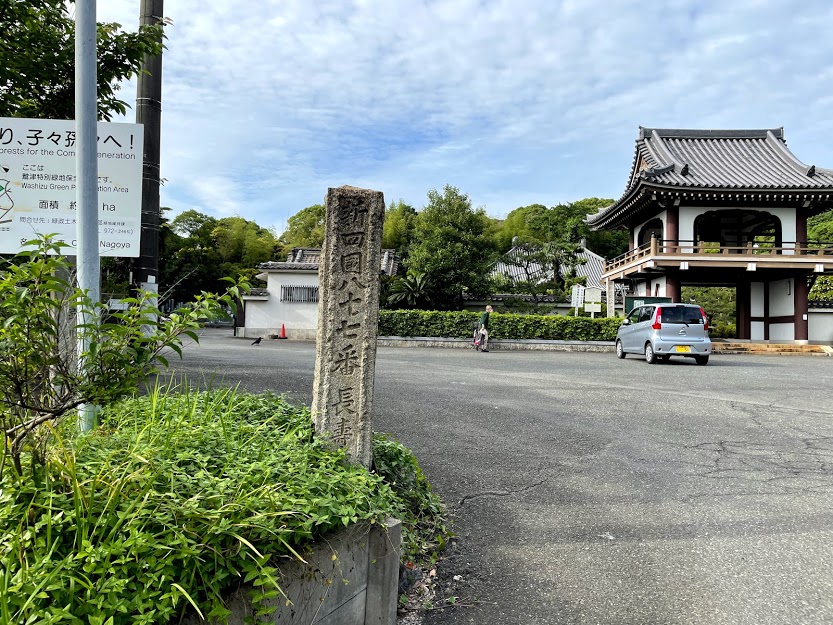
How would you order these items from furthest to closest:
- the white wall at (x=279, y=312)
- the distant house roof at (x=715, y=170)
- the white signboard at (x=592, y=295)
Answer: the white wall at (x=279, y=312)
the white signboard at (x=592, y=295)
the distant house roof at (x=715, y=170)

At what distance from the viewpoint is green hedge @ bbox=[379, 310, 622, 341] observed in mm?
19703

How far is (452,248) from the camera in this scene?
22562 mm

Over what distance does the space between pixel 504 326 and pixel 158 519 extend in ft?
60.5

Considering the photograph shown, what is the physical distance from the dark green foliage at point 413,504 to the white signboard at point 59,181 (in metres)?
2.12

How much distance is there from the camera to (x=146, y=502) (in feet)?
6.03

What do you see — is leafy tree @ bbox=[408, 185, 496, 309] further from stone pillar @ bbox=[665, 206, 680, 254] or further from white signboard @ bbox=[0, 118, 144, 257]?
white signboard @ bbox=[0, 118, 144, 257]

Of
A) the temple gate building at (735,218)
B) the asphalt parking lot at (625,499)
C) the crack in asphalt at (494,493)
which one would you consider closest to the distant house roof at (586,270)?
the temple gate building at (735,218)

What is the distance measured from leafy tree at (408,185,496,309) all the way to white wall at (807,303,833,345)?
1294 centimetres

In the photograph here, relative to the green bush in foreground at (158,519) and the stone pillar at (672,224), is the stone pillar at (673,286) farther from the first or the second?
the green bush in foreground at (158,519)

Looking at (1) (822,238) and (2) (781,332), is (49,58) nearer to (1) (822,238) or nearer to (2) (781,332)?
(2) (781,332)

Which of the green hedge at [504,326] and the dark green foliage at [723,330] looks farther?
the dark green foliage at [723,330]

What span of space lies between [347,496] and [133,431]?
1145mm

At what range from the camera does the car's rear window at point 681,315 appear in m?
13.3

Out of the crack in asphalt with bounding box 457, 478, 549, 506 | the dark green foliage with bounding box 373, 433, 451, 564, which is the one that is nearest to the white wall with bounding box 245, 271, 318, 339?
the crack in asphalt with bounding box 457, 478, 549, 506
